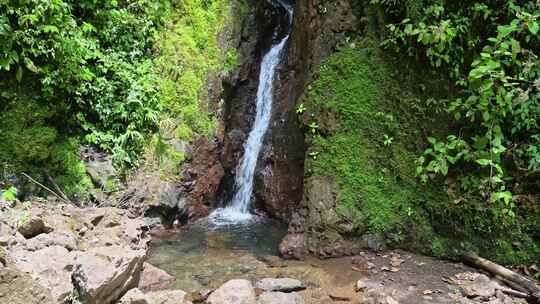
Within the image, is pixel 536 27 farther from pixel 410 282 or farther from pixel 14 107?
pixel 14 107

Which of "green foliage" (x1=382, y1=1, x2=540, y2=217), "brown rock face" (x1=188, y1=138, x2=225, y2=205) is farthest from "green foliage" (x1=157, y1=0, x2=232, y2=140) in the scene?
"green foliage" (x1=382, y1=1, x2=540, y2=217)

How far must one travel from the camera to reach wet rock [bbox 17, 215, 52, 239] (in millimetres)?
4484

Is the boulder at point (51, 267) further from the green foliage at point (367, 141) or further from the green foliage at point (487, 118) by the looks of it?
the green foliage at point (487, 118)

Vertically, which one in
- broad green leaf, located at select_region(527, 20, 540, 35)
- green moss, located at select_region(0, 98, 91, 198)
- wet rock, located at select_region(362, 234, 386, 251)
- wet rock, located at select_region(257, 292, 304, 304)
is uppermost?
broad green leaf, located at select_region(527, 20, 540, 35)

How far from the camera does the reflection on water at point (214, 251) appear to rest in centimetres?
564

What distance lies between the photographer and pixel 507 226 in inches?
220

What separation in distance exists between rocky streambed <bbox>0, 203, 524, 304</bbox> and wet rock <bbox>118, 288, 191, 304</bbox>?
12mm

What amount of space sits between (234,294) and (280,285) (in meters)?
0.73

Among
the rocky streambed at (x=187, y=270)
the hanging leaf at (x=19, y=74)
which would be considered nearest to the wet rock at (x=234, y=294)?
the rocky streambed at (x=187, y=270)

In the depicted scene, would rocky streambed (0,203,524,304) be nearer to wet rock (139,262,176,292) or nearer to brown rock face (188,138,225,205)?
wet rock (139,262,176,292)

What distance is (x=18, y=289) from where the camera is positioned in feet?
8.39

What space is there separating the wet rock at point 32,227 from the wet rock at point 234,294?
7.45 ft

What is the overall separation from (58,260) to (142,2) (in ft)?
19.9

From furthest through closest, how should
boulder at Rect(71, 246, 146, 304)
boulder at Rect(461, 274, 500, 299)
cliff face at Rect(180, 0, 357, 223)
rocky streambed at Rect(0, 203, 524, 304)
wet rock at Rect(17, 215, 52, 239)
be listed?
cliff face at Rect(180, 0, 357, 223), boulder at Rect(461, 274, 500, 299), wet rock at Rect(17, 215, 52, 239), rocky streambed at Rect(0, 203, 524, 304), boulder at Rect(71, 246, 146, 304)
